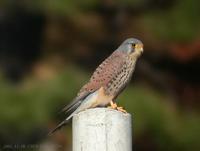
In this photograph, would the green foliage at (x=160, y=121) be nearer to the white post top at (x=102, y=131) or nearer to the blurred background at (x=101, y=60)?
the blurred background at (x=101, y=60)

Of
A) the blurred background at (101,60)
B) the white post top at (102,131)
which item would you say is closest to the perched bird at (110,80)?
the white post top at (102,131)

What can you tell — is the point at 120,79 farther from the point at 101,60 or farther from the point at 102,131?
the point at 101,60

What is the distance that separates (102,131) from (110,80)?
1.83 meters

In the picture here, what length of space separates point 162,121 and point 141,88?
70 cm

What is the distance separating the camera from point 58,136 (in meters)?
10.1

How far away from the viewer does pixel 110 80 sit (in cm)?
671

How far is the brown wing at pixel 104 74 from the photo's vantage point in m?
6.52

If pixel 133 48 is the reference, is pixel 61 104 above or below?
above

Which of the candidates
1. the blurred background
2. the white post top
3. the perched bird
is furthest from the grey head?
the blurred background

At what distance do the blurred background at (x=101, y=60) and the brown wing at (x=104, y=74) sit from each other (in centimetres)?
249

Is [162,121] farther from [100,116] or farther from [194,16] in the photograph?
[100,116]

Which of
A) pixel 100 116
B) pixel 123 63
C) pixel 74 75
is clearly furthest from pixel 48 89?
pixel 100 116

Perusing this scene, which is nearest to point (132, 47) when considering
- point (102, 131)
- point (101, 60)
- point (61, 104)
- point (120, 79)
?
point (120, 79)

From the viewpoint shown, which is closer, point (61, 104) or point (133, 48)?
point (133, 48)
